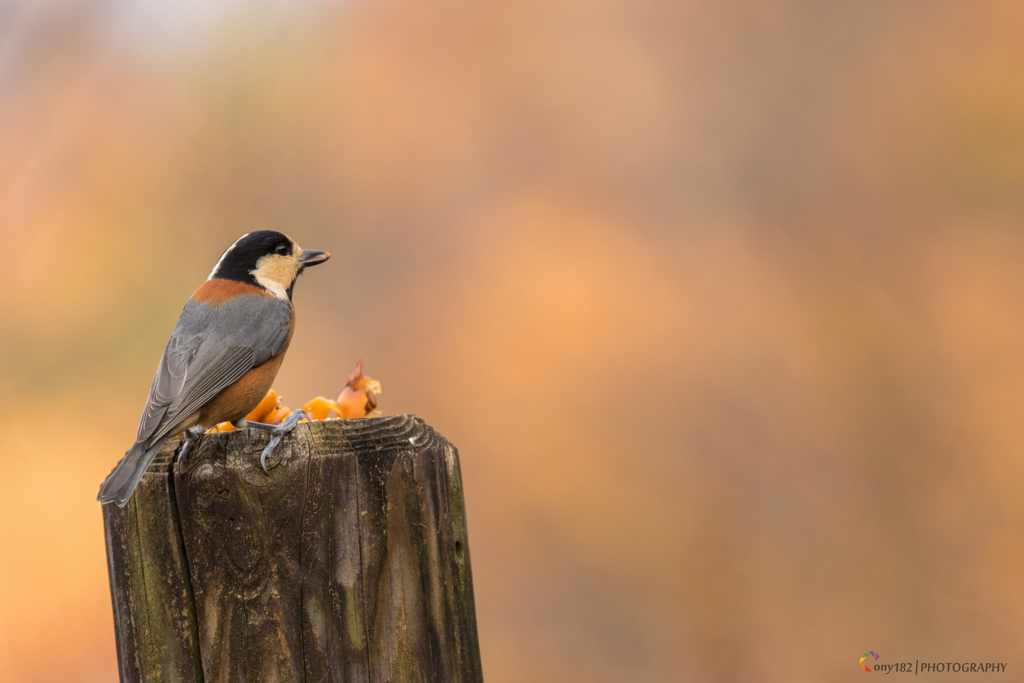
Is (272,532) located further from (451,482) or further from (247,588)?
(451,482)

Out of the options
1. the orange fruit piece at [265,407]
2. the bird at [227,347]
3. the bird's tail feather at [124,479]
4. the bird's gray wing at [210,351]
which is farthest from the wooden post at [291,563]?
the orange fruit piece at [265,407]

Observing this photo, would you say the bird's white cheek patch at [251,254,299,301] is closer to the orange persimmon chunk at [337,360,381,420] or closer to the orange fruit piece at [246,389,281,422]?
the orange fruit piece at [246,389,281,422]

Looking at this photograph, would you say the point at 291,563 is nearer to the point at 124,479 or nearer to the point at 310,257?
the point at 124,479

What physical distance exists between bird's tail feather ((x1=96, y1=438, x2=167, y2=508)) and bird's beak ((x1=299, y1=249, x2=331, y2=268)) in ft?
6.25

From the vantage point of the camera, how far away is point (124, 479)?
1761mm

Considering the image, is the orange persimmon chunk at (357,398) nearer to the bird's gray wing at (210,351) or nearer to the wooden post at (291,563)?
the bird's gray wing at (210,351)

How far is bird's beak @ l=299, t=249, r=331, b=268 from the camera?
373 centimetres

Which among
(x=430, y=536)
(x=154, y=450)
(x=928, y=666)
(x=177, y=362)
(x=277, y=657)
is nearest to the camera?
(x=277, y=657)

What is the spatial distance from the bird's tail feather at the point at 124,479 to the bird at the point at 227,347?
28 cm

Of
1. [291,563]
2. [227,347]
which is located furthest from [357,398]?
[291,563]

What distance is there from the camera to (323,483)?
1644 mm

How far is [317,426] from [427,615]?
48 cm

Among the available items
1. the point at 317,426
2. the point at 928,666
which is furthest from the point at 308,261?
the point at 928,666

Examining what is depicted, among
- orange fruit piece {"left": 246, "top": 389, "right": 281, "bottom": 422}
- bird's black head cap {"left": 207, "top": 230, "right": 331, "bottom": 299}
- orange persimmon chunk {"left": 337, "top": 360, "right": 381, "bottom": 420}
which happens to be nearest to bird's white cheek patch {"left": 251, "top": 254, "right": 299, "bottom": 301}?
bird's black head cap {"left": 207, "top": 230, "right": 331, "bottom": 299}
